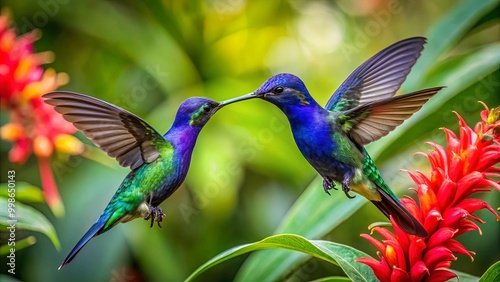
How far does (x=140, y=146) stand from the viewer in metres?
0.82

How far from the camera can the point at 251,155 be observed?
2.48 m

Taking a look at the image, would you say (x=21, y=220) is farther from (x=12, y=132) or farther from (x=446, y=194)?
(x=446, y=194)

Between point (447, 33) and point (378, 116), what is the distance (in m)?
1.03

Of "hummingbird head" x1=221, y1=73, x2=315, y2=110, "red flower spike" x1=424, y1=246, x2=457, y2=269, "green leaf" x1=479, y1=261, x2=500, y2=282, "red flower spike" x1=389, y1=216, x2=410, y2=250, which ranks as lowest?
"green leaf" x1=479, y1=261, x2=500, y2=282

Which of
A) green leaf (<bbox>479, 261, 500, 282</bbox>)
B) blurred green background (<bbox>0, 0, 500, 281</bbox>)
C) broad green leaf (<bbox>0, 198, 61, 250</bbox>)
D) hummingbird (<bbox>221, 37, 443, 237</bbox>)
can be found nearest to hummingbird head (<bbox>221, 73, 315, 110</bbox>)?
hummingbird (<bbox>221, 37, 443, 237</bbox>)

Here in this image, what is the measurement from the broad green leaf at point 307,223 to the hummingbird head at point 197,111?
53 centimetres

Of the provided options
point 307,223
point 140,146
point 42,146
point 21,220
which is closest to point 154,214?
point 140,146

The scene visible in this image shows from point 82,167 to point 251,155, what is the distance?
0.62m

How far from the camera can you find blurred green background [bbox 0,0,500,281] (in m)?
2.08

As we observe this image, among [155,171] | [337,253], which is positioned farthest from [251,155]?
[155,171]

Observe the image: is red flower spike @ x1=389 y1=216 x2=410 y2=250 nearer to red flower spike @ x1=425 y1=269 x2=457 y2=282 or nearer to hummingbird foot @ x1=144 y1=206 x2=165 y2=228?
red flower spike @ x1=425 y1=269 x2=457 y2=282

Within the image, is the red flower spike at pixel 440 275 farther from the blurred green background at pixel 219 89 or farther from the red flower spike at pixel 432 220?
the blurred green background at pixel 219 89

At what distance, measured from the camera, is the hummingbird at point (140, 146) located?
0.74m

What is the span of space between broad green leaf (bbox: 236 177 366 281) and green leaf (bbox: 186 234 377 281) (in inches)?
8.7
